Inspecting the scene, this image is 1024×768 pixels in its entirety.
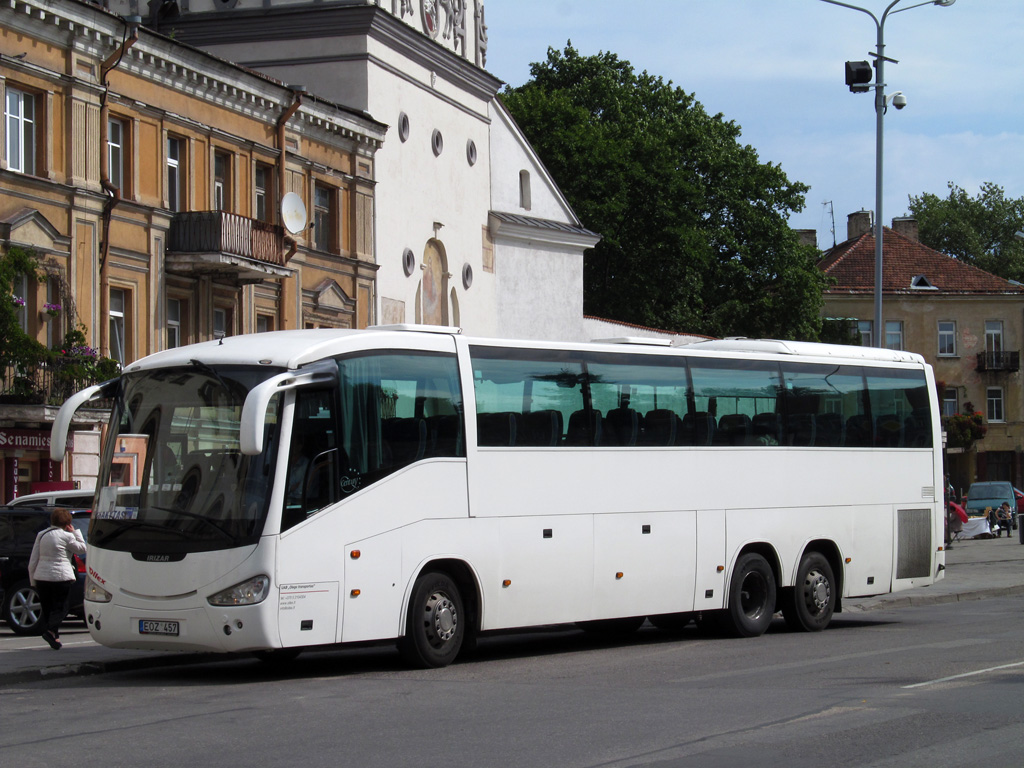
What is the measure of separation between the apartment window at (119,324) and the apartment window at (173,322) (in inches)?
61.5

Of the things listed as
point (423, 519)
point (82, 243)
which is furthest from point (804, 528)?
point (82, 243)

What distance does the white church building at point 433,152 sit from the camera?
41250 mm

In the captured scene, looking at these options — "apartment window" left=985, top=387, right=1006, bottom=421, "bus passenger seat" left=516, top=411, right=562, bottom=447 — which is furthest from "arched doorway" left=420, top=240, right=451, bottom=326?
"apartment window" left=985, top=387, right=1006, bottom=421

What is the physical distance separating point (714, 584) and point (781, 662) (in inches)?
120

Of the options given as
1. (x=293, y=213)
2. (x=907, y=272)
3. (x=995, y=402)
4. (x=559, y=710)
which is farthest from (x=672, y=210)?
(x=559, y=710)

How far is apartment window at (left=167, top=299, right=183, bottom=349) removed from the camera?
109 feet

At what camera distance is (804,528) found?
19125 mm

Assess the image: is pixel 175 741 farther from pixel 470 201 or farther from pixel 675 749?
pixel 470 201

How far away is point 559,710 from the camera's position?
11188mm

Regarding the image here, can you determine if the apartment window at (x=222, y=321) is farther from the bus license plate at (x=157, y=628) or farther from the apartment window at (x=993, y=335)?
the apartment window at (x=993, y=335)

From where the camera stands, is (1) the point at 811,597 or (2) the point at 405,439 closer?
(2) the point at 405,439

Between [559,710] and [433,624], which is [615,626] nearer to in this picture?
[433,624]

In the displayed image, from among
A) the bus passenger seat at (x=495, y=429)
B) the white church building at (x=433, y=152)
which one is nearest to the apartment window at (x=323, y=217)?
the white church building at (x=433, y=152)

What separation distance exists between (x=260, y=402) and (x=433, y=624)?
340 centimetres
